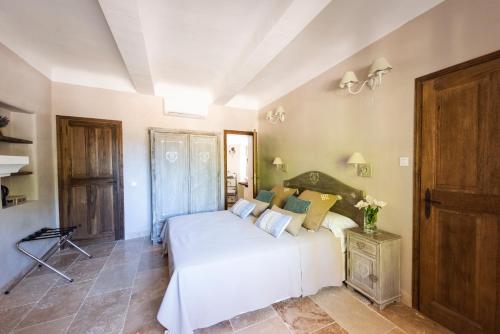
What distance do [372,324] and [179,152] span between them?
3.44 metres

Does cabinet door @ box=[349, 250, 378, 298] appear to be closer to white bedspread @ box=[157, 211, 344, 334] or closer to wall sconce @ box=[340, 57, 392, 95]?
white bedspread @ box=[157, 211, 344, 334]

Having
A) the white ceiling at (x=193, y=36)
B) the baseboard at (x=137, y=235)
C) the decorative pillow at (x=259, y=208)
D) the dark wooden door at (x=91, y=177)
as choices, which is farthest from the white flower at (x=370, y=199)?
the dark wooden door at (x=91, y=177)

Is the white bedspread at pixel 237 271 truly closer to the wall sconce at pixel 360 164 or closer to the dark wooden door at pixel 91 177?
the wall sconce at pixel 360 164

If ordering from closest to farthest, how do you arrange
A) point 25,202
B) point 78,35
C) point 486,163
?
point 486,163 < point 78,35 < point 25,202

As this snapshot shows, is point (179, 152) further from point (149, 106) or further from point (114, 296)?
point (114, 296)

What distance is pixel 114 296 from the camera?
2.05 meters

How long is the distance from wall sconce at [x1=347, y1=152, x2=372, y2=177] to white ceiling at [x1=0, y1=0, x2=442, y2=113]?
125cm

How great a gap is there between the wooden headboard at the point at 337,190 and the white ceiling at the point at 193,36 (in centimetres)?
155

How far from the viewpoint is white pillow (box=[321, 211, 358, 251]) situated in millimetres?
2199

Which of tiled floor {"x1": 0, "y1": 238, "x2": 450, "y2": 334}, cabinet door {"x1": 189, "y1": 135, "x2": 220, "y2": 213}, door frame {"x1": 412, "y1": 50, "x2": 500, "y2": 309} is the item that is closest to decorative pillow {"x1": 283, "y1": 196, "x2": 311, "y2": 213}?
tiled floor {"x1": 0, "y1": 238, "x2": 450, "y2": 334}

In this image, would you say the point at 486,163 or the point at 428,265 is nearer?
the point at 486,163

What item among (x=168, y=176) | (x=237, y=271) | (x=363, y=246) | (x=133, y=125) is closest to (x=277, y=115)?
(x=168, y=176)

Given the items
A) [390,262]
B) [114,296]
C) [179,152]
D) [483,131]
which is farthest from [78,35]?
[390,262]

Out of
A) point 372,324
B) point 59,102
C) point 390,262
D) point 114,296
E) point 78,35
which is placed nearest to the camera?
point 372,324
